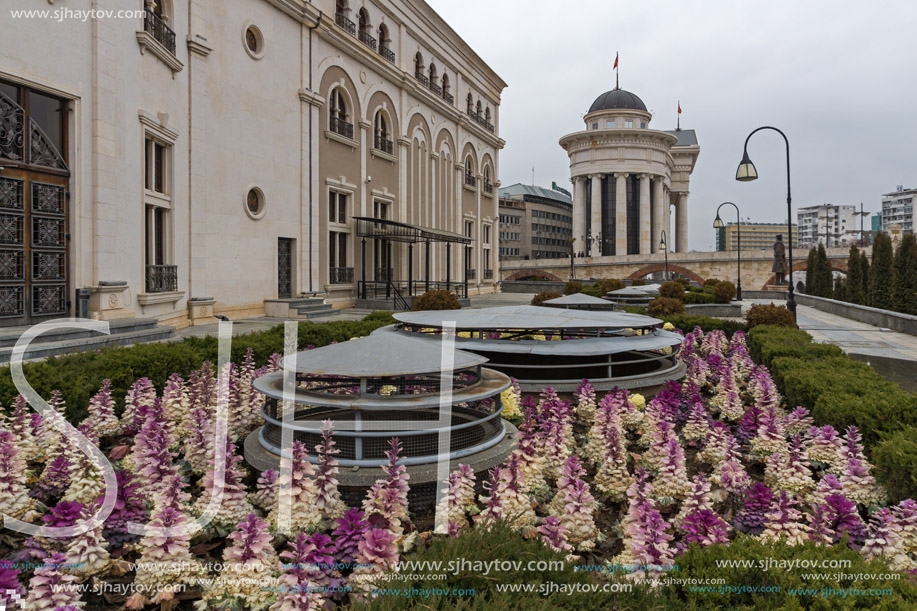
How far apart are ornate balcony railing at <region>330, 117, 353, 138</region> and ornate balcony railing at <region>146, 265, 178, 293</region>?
36.0ft

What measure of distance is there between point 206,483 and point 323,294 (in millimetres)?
18873

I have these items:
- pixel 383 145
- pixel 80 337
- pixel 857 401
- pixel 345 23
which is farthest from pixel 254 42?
pixel 857 401

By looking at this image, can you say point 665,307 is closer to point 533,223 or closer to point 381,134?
point 381,134

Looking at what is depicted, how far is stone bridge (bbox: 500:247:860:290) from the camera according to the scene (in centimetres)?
5625

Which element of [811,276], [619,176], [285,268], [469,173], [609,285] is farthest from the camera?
[619,176]

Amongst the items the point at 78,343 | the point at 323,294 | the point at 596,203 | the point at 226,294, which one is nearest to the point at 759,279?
the point at 596,203

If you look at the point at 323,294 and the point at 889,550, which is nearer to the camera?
the point at 889,550

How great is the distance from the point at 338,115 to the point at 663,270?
44838 millimetres

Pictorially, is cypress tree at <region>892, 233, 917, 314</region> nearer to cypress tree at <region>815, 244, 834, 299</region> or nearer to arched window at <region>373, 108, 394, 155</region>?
cypress tree at <region>815, 244, 834, 299</region>

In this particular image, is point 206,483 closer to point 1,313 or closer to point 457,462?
point 457,462

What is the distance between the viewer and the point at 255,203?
19.8 metres

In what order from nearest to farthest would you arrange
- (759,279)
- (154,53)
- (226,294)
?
1. (154,53)
2. (226,294)
3. (759,279)

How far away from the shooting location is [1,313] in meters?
10.6

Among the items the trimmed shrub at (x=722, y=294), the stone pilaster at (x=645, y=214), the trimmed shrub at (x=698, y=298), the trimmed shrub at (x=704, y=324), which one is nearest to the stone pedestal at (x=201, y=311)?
the trimmed shrub at (x=704, y=324)
